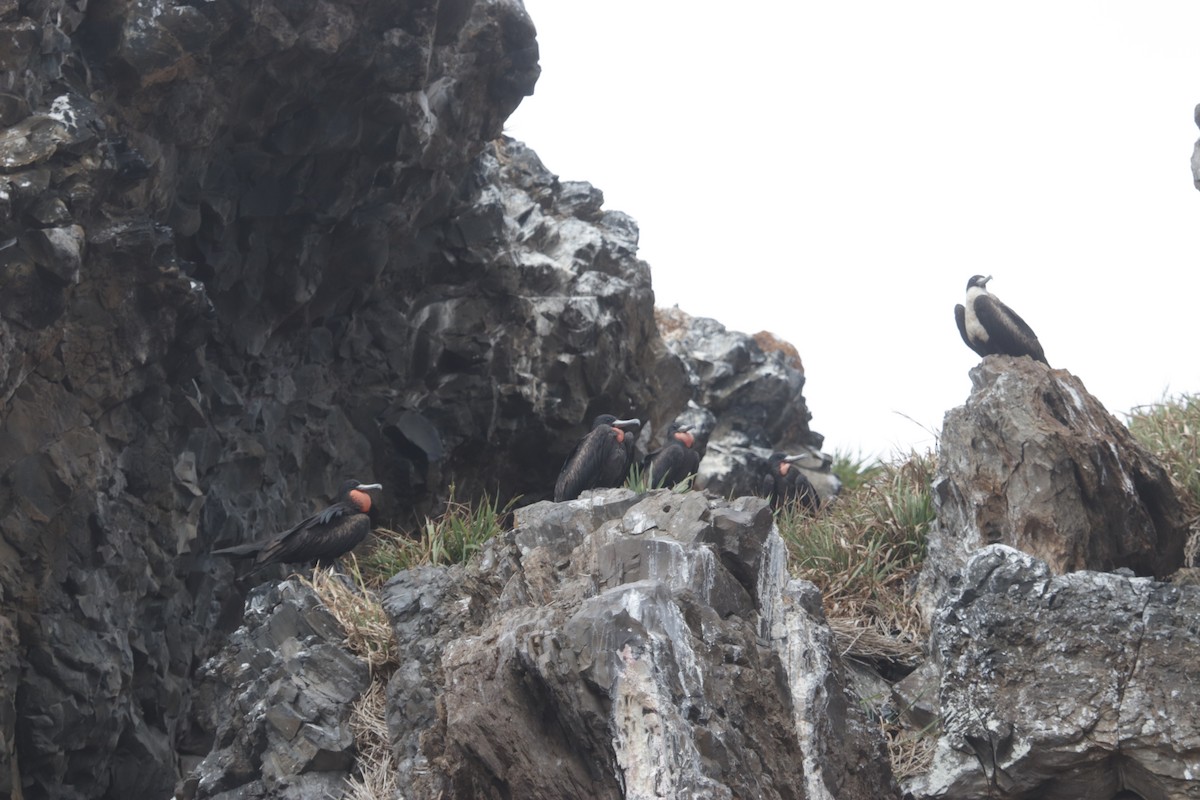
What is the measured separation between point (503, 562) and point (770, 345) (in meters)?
11.5

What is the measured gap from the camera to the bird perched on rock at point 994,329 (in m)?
9.32

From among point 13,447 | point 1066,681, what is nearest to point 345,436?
point 13,447

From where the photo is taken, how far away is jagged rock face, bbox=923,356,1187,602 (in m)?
7.25

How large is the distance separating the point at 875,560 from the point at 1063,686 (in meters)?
2.96

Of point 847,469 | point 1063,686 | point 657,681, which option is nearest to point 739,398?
point 847,469

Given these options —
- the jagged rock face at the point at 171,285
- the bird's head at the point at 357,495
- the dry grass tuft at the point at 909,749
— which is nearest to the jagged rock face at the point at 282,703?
the jagged rock face at the point at 171,285

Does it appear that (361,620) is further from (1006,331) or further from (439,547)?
(1006,331)

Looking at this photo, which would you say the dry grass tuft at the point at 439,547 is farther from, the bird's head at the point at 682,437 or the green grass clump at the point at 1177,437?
the green grass clump at the point at 1177,437

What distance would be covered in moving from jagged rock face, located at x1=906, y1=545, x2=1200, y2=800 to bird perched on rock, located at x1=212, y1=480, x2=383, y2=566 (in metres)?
4.44

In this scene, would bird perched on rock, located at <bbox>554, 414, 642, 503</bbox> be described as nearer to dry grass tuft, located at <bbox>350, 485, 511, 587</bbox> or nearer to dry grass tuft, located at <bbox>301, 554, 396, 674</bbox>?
dry grass tuft, located at <bbox>350, 485, 511, 587</bbox>

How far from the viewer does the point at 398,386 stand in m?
11.6

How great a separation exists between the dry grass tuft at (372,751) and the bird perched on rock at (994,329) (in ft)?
16.4

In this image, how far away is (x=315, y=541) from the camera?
29.0 ft

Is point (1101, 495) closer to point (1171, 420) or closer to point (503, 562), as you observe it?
point (1171, 420)
